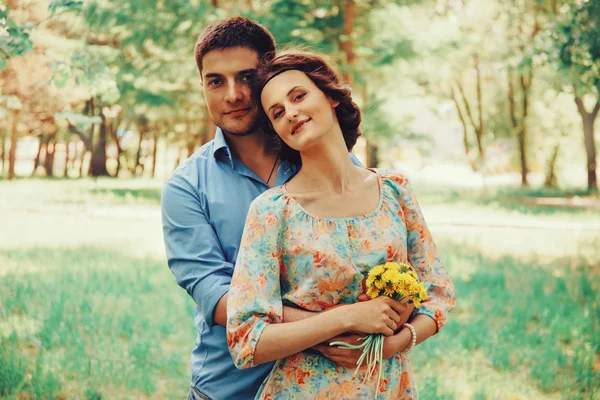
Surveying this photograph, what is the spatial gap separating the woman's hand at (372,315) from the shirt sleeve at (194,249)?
1.81ft

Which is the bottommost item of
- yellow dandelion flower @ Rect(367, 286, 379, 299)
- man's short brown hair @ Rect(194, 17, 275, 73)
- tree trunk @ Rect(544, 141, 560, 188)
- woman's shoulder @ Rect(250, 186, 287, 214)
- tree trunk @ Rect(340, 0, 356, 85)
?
yellow dandelion flower @ Rect(367, 286, 379, 299)

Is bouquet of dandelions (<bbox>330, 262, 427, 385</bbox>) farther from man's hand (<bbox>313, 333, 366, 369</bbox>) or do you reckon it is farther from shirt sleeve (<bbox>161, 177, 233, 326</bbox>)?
shirt sleeve (<bbox>161, 177, 233, 326</bbox>)

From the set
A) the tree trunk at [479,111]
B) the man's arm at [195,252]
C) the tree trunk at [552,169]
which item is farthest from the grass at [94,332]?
the tree trunk at [479,111]

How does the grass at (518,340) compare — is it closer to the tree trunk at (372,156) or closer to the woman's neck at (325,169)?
the woman's neck at (325,169)

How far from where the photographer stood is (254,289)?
6.79ft

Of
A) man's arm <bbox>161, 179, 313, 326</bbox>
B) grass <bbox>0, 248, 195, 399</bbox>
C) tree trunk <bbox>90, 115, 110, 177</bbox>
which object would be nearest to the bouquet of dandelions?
man's arm <bbox>161, 179, 313, 326</bbox>

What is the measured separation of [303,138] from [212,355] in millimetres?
1070

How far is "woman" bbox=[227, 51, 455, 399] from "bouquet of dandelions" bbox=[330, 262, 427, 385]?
0.04 meters

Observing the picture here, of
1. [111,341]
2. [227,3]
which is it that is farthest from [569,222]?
[111,341]

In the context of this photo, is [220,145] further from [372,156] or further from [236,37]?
[372,156]

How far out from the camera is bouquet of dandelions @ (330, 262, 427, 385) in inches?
80.4

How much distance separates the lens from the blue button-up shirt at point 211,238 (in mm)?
2459

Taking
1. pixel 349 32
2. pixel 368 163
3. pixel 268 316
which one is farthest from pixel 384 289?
pixel 368 163

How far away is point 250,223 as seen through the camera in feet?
7.07
